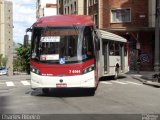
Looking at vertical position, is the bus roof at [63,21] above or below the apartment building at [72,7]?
below

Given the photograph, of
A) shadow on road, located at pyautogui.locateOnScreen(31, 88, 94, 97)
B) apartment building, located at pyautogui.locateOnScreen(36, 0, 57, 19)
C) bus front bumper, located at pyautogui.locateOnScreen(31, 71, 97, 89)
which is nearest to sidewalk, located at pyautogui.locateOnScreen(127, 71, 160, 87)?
shadow on road, located at pyautogui.locateOnScreen(31, 88, 94, 97)

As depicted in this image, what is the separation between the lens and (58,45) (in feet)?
62.7

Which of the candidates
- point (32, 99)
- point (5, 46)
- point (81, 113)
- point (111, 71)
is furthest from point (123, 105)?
point (5, 46)

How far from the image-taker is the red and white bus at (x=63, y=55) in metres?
18.9

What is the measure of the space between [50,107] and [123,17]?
140 ft

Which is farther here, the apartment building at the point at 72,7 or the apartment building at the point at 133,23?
the apartment building at the point at 72,7

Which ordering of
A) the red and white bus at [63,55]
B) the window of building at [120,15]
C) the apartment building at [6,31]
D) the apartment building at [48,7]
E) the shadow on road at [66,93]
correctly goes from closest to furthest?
1. the red and white bus at [63,55]
2. the shadow on road at [66,93]
3. the window of building at [120,15]
4. the apartment building at [48,7]
5. the apartment building at [6,31]

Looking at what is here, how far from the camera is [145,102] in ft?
57.5

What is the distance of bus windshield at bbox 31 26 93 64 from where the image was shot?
19000mm

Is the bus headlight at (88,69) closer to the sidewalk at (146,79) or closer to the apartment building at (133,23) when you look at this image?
the sidewalk at (146,79)

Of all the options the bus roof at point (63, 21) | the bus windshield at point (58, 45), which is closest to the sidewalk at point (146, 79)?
the bus roof at point (63, 21)

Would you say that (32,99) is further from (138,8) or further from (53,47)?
(138,8)

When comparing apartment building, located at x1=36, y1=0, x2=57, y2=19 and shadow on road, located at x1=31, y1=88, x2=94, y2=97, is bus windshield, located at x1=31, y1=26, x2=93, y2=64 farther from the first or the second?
apartment building, located at x1=36, y1=0, x2=57, y2=19

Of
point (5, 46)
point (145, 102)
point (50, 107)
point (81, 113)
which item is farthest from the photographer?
point (5, 46)
